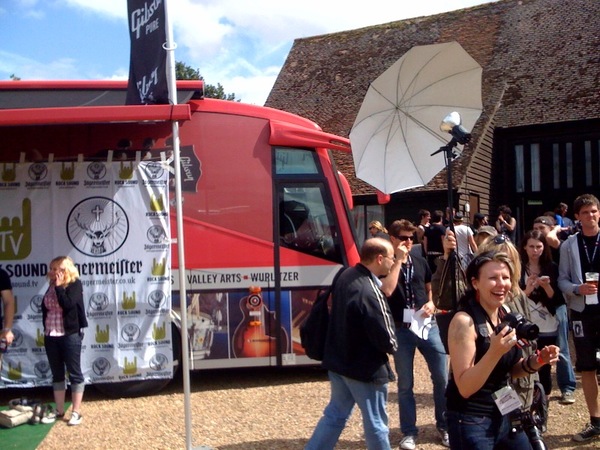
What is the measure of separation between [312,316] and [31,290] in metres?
3.88

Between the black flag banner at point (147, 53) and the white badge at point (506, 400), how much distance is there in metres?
3.68

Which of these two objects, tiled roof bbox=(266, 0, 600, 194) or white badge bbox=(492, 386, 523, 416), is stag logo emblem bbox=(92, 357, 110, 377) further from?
tiled roof bbox=(266, 0, 600, 194)

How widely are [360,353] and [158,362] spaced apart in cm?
352

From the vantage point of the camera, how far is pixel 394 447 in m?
5.65


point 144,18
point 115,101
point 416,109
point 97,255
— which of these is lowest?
point 97,255

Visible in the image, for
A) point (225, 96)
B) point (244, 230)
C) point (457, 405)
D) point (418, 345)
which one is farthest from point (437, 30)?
point (225, 96)

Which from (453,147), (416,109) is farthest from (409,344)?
(416,109)

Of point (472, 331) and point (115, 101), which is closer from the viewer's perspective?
point (472, 331)

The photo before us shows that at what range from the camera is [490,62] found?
998 inches

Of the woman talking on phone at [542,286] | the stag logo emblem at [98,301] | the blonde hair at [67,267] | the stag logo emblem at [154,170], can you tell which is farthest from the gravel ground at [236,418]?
the stag logo emblem at [154,170]

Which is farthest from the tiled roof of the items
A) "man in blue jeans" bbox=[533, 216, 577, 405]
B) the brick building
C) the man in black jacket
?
the man in black jacket

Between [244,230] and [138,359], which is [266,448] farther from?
[244,230]

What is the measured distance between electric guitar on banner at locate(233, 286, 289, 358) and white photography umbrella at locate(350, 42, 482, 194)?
2.38 meters

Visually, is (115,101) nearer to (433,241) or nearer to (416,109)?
(416,109)
